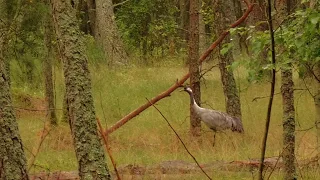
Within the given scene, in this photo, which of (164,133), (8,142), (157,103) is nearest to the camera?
(8,142)

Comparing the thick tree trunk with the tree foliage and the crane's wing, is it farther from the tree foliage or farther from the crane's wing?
the tree foliage

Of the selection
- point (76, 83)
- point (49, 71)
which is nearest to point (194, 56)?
point (49, 71)

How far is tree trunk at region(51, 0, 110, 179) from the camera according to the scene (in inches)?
229

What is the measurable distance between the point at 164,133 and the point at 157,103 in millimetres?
2124

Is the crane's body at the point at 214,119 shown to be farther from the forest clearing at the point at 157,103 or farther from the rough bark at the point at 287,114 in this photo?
the rough bark at the point at 287,114

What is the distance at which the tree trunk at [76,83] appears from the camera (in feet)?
19.1

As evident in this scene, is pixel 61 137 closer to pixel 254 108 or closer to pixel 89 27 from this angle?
pixel 254 108

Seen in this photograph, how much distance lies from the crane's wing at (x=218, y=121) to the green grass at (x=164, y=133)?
0.16 metres

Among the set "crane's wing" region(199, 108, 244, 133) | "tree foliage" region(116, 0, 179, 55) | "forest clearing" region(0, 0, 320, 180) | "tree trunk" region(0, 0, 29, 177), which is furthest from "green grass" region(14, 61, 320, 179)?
"tree foliage" region(116, 0, 179, 55)

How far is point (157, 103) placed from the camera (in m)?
15.0

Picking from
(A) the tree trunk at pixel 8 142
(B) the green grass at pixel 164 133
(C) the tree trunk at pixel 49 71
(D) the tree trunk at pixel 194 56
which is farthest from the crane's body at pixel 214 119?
(A) the tree trunk at pixel 8 142

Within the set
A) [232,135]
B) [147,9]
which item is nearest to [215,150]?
[232,135]

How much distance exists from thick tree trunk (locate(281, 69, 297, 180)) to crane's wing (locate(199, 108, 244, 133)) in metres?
4.48

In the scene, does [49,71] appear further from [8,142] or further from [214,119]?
[8,142]
